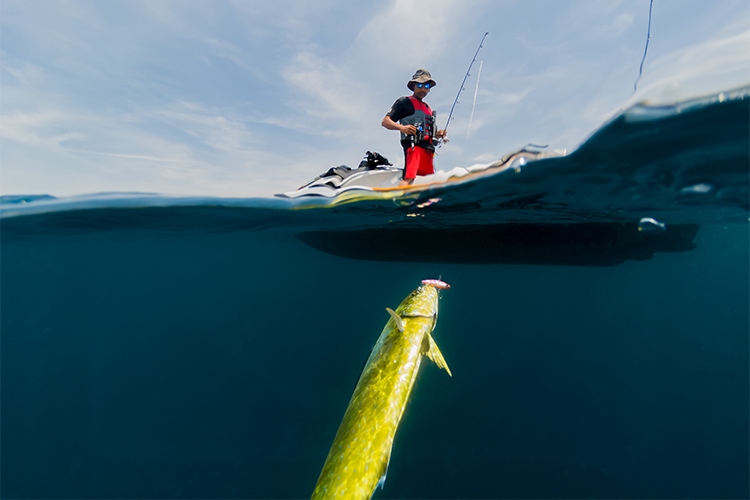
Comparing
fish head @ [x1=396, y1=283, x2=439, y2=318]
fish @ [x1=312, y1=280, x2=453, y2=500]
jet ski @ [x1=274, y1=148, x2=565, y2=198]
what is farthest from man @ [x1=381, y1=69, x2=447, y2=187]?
fish @ [x1=312, y1=280, x2=453, y2=500]

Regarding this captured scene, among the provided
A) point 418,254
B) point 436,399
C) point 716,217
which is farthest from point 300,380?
point 716,217

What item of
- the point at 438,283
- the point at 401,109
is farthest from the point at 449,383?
the point at 401,109

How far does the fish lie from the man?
3.30 metres

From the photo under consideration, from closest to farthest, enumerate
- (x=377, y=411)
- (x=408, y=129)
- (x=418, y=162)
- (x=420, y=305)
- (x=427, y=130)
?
(x=377, y=411) → (x=420, y=305) → (x=408, y=129) → (x=427, y=130) → (x=418, y=162)

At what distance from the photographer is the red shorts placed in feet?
20.2

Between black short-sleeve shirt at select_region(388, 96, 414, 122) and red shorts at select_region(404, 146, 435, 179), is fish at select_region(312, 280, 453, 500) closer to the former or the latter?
red shorts at select_region(404, 146, 435, 179)

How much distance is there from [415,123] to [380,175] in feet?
6.53

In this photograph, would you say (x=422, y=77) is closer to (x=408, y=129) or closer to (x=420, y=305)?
(x=408, y=129)

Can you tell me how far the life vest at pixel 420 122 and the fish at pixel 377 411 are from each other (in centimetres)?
349

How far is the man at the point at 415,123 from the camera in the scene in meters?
5.63

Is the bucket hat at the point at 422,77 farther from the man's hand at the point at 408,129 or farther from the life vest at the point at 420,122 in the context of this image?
the man's hand at the point at 408,129

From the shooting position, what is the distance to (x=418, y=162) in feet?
20.6

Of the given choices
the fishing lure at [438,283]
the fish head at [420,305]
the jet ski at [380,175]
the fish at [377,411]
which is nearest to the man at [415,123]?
the jet ski at [380,175]

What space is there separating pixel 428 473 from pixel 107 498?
356 inches
